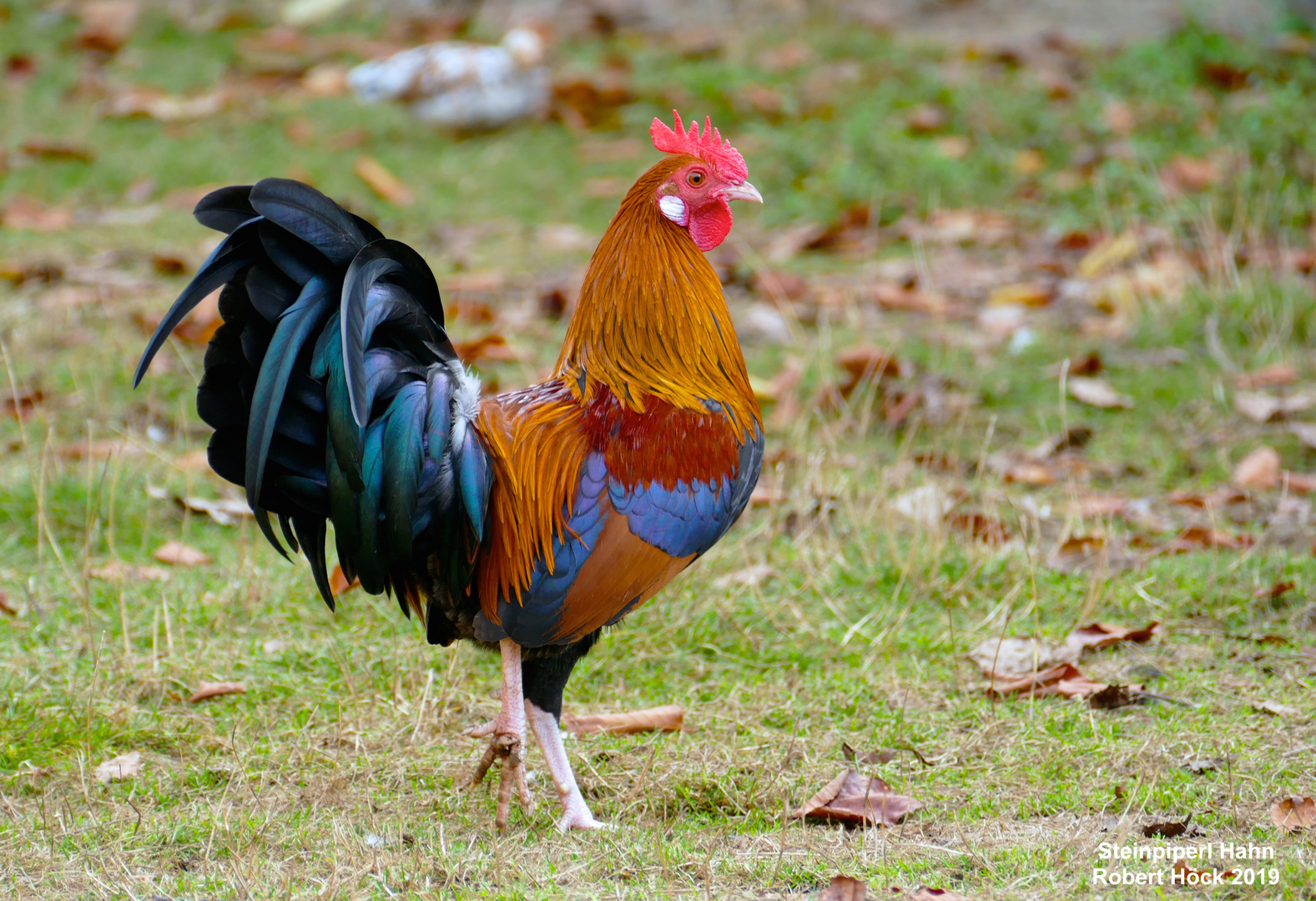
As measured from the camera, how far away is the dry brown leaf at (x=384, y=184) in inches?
300

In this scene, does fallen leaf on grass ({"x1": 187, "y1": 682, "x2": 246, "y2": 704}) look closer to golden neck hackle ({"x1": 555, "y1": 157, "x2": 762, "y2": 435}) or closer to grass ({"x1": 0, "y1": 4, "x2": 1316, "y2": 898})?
grass ({"x1": 0, "y1": 4, "x2": 1316, "y2": 898})

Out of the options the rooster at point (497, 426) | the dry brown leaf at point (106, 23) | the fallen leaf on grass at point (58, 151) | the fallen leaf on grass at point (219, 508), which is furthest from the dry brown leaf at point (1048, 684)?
the dry brown leaf at point (106, 23)

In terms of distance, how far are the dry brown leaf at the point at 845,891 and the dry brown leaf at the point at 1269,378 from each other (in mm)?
3692

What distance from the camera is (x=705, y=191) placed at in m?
3.20

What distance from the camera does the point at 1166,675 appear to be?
363 centimetres

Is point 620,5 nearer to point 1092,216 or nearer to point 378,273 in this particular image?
point 1092,216

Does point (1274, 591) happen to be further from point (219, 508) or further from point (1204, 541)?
point (219, 508)

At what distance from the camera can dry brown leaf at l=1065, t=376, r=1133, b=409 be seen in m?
5.47

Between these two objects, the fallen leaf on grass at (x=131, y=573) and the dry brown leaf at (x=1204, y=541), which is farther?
the dry brown leaf at (x=1204, y=541)

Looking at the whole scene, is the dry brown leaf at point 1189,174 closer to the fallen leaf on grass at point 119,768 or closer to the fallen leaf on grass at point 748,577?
the fallen leaf on grass at point 748,577

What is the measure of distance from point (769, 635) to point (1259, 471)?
208 cm

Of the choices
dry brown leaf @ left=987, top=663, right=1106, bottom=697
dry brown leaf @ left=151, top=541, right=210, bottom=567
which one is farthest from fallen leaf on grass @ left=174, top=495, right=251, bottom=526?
dry brown leaf @ left=987, top=663, right=1106, bottom=697

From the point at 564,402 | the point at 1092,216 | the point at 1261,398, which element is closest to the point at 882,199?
the point at 1092,216

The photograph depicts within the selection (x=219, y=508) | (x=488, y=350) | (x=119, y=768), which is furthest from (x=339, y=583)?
(x=488, y=350)
